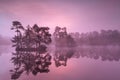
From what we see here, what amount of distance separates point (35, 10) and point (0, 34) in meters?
2.12

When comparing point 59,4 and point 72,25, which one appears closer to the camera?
point 59,4

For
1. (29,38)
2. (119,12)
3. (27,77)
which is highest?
(119,12)

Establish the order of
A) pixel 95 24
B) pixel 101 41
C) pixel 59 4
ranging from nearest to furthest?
pixel 59 4, pixel 95 24, pixel 101 41

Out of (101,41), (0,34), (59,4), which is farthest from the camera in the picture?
(101,41)

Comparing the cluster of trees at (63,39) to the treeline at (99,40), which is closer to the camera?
the cluster of trees at (63,39)

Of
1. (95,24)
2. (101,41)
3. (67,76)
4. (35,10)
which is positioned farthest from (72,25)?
(67,76)

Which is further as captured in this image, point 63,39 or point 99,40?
point 99,40

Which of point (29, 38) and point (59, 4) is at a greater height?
point (59, 4)

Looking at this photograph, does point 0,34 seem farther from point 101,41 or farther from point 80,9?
point 101,41

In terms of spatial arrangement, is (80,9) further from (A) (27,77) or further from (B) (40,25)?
(A) (27,77)

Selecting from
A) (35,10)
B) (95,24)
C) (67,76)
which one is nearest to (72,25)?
(95,24)

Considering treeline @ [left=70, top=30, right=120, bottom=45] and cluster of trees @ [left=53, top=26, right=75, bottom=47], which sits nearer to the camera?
cluster of trees @ [left=53, top=26, right=75, bottom=47]

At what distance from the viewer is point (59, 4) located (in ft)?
38.7

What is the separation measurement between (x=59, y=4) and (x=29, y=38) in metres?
2.37
